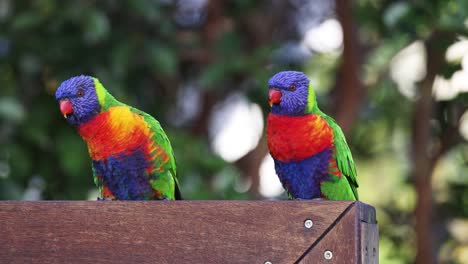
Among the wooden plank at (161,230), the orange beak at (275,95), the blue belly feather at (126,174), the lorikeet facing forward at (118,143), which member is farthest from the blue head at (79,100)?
the wooden plank at (161,230)

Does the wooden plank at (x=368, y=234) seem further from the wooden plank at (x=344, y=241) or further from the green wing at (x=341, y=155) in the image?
the green wing at (x=341, y=155)

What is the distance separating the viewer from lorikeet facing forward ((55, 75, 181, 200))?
2250mm

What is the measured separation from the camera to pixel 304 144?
2348mm

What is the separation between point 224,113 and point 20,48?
2077 mm

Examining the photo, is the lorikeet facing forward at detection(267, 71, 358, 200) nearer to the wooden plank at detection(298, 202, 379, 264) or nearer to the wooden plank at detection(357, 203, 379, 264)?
the wooden plank at detection(357, 203, 379, 264)

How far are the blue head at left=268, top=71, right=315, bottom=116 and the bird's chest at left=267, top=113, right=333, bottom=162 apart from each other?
1.0 inches

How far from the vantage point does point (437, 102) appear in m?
4.48

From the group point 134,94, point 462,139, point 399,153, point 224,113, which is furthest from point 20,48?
point 399,153

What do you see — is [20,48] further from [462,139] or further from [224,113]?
[462,139]

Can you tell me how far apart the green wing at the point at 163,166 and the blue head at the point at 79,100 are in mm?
163

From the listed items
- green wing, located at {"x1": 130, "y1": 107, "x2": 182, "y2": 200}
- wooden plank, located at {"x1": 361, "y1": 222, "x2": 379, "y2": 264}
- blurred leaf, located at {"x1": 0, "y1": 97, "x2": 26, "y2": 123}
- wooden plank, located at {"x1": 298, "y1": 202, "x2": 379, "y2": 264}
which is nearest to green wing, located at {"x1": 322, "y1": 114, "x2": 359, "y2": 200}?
green wing, located at {"x1": 130, "y1": 107, "x2": 182, "y2": 200}

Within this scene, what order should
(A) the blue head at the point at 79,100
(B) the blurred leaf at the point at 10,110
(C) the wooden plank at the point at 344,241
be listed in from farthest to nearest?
1. (B) the blurred leaf at the point at 10,110
2. (A) the blue head at the point at 79,100
3. (C) the wooden plank at the point at 344,241

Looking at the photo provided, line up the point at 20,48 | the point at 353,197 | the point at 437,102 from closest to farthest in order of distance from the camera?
the point at 353,197, the point at 20,48, the point at 437,102

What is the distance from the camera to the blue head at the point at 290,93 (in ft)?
7.53
